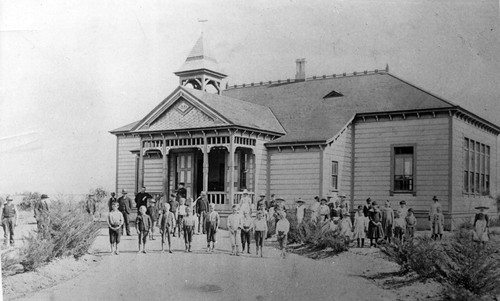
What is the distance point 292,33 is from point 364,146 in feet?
12.7

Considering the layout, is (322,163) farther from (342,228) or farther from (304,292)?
(304,292)

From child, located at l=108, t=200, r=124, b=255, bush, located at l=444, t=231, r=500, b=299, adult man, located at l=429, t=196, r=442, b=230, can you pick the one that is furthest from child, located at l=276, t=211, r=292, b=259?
child, located at l=108, t=200, r=124, b=255

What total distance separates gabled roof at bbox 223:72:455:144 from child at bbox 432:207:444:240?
82.6 inches

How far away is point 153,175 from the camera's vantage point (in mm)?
17141

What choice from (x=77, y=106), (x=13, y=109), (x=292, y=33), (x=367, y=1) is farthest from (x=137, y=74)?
(x=367, y=1)

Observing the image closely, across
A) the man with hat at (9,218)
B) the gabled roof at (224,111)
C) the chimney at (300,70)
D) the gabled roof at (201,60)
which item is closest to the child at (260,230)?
the chimney at (300,70)

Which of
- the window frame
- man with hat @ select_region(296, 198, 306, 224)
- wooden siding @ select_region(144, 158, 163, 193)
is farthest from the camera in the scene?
wooden siding @ select_region(144, 158, 163, 193)

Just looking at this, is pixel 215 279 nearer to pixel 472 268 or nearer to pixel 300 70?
pixel 472 268

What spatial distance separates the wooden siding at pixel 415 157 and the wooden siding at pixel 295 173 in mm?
1937

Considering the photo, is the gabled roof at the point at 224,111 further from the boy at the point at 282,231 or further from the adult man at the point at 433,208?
the adult man at the point at 433,208

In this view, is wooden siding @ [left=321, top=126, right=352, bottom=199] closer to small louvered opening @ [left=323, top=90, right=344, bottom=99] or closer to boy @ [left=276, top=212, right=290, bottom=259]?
small louvered opening @ [left=323, top=90, right=344, bottom=99]

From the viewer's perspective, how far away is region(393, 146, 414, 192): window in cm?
1055

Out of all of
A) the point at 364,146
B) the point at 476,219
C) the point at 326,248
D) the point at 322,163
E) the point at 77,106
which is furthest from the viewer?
the point at 322,163

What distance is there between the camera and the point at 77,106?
11.2m
